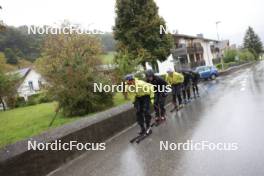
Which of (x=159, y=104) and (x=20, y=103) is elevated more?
(x=159, y=104)

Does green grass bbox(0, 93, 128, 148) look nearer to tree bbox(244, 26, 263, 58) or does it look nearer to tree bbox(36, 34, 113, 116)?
tree bbox(36, 34, 113, 116)

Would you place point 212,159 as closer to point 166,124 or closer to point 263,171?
point 263,171

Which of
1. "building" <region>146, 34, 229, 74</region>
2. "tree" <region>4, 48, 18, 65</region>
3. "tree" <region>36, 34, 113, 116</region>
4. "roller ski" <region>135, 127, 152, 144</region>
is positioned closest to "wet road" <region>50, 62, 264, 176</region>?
"roller ski" <region>135, 127, 152, 144</region>

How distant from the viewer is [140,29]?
35406 mm

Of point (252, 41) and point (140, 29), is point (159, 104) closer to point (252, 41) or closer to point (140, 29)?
point (140, 29)

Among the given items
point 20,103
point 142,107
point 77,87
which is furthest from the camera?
point 20,103

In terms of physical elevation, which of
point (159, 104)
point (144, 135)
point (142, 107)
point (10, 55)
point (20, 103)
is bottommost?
point (20, 103)

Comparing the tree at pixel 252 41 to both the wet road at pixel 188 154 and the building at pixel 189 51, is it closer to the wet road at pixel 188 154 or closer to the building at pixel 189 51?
the building at pixel 189 51

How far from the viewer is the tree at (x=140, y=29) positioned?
35.2 metres

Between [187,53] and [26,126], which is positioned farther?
[187,53]

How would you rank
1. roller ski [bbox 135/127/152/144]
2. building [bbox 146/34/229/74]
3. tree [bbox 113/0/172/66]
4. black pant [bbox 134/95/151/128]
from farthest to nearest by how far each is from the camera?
building [bbox 146/34/229/74], tree [bbox 113/0/172/66], black pant [bbox 134/95/151/128], roller ski [bbox 135/127/152/144]

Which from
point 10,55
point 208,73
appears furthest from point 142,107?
point 10,55

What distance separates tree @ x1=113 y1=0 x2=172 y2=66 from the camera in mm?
35219

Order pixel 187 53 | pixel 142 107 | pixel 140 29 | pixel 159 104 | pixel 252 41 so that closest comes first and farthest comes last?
pixel 142 107 < pixel 159 104 < pixel 140 29 < pixel 187 53 < pixel 252 41
